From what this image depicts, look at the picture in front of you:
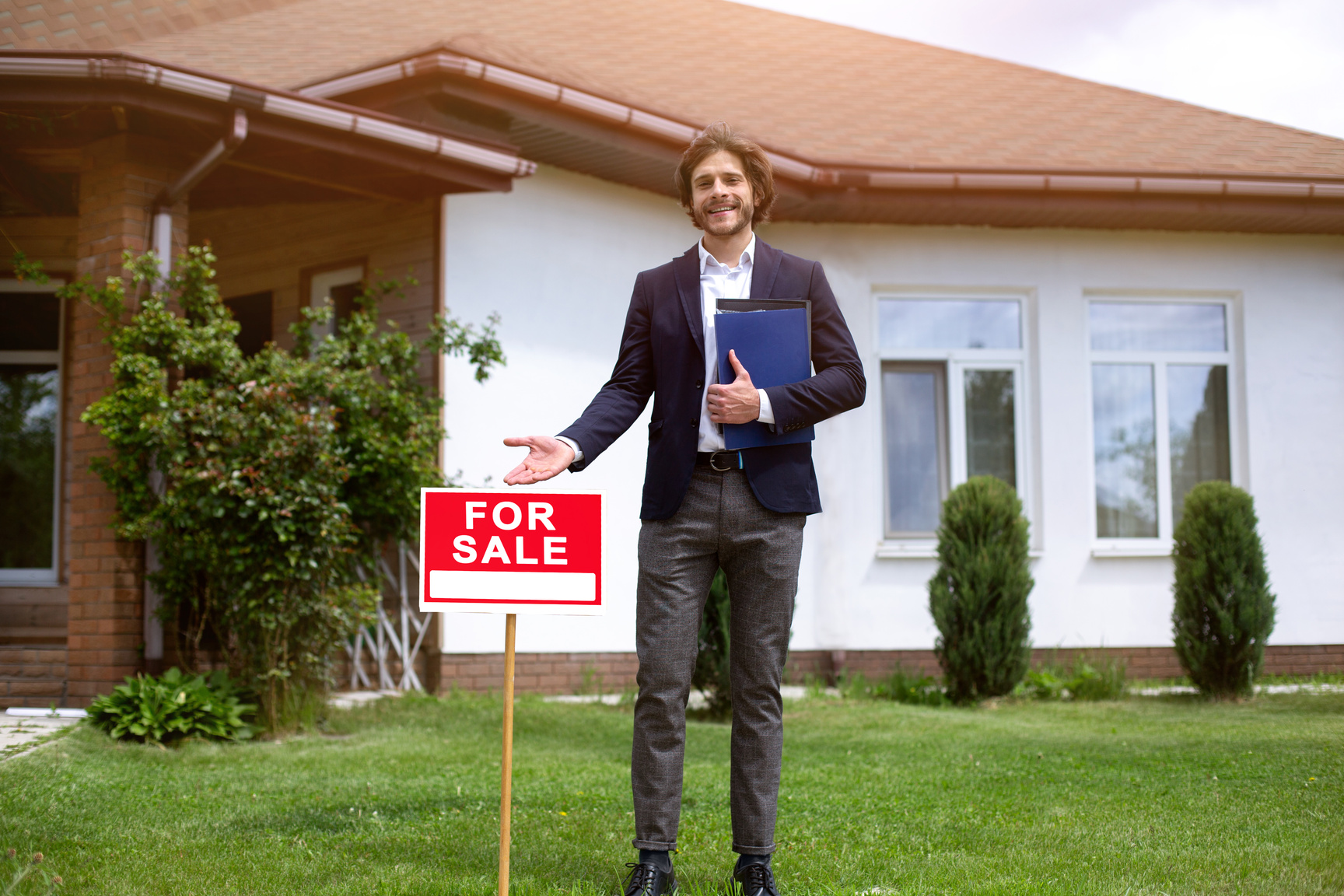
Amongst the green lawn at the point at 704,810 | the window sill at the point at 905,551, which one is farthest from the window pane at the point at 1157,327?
the green lawn at the point at 704,810

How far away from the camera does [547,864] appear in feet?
11.5

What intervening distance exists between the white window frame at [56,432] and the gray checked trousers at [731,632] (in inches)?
255

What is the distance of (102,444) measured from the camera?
6.79m

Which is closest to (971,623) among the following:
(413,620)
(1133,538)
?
(1133,538)

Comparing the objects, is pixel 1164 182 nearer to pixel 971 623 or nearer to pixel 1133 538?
pixel 1133 538

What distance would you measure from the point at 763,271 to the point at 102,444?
16.2 feet

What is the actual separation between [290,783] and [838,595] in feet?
18.0

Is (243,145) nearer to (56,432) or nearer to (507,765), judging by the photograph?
(56,432)

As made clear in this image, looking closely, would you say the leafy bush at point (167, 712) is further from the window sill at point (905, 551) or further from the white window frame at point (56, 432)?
the window sill at point (905, 551)

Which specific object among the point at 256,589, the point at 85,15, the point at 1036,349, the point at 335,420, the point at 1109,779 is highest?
the point at 85,15

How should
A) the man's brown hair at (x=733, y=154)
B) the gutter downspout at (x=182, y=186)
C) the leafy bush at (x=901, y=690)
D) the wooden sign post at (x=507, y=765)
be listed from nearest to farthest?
the wooden sign post at (x=507, y=765) → the man's brown hair at (x=733, y=154) → the gutter downspout at (x=182, y=186) → the leafy bush at (x=901, y=690)

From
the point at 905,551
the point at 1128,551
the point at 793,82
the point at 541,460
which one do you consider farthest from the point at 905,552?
the point at 541,460

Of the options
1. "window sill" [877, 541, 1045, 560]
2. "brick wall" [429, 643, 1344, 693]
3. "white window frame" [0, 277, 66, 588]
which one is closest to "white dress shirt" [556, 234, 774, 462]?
"brick wall" [429, 643, 1344, 693]

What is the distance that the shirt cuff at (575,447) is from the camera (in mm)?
3158
